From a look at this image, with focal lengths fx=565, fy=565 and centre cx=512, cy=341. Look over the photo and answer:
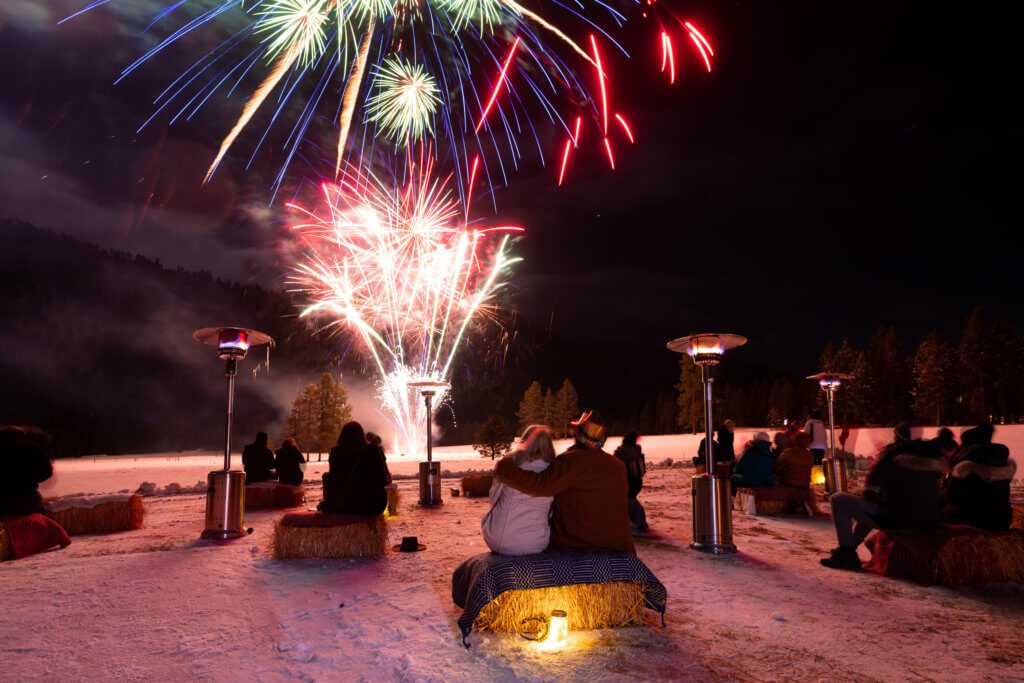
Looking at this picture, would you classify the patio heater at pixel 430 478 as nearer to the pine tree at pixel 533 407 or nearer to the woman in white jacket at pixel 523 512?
the woman in white jacket at pixel 523 512

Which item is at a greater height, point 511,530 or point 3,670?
point 511,530

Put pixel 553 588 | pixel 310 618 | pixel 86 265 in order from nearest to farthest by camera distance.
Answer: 1. pixel 553 588
2. pixel 310 618
3. pixel 86 265

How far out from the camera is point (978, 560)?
237 inches

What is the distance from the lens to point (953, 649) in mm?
4301

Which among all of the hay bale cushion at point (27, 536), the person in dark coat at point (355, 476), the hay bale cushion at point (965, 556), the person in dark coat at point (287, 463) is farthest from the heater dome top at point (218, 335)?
the hay bale cushion at point (965, 556)

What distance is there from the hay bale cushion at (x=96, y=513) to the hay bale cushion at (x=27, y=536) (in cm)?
136

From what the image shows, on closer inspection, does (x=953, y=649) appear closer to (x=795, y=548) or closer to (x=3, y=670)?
(x=795, y=548)

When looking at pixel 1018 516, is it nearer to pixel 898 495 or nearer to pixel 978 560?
pixel 978 560

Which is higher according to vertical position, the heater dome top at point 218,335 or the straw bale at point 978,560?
the heater dome top at point 218,335

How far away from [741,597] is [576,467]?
2607mm

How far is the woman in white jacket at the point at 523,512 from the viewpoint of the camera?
15.3 ft

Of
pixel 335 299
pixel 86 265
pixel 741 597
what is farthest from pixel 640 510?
pixel 86 265

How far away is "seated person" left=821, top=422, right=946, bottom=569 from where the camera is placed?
245 inches

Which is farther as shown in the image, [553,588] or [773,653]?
[553,588]
